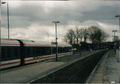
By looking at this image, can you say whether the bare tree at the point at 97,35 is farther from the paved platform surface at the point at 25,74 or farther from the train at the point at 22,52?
the paved platform surface at the point at 25,74

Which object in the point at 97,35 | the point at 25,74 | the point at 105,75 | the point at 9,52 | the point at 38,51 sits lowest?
the point at 105,75

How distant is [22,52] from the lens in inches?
678

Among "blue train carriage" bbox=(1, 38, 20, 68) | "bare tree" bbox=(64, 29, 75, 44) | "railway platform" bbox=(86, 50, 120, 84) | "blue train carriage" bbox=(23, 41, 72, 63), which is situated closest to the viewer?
"railway platform" bbox=(86, 50, 120, 84)

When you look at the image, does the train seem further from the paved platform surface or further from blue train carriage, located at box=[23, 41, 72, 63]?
the paved platform surface

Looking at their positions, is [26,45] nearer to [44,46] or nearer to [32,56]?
[32,56]

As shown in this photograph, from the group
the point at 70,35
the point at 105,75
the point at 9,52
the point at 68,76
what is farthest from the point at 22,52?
the point at 70,35

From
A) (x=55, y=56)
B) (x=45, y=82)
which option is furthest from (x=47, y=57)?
(x=45, y=82)

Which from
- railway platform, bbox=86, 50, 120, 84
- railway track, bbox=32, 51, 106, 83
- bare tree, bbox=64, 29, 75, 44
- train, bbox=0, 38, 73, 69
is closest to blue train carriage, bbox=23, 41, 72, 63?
train, bbox=0, 38, 73, 69

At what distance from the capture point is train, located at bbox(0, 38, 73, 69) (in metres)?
14.3

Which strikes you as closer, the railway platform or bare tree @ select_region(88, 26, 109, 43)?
the railway platform

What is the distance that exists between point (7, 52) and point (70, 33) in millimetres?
26930

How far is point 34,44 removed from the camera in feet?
66.0

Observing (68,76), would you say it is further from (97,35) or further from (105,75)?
(97,35)

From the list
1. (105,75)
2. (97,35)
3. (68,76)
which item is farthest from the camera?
(97,35)
